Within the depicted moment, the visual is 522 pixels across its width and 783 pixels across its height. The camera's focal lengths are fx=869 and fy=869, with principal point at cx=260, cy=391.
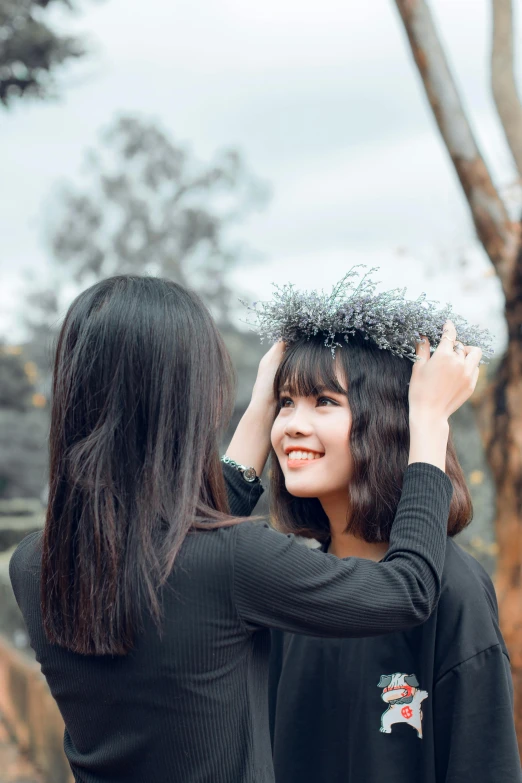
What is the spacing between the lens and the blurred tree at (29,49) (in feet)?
18.1

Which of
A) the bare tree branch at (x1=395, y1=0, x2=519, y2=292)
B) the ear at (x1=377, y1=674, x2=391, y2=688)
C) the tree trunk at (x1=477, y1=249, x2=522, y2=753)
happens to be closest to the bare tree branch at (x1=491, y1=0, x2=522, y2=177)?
the bare tree branch at (x1=395, y1=0, x2=519, y2=292)

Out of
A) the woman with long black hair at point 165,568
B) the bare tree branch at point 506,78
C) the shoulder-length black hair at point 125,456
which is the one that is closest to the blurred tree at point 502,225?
the bare tree branch at point 506,78

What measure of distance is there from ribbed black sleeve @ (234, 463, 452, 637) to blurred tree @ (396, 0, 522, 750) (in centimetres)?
225

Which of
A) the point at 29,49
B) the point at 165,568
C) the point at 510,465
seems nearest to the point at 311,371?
the point at 165,568

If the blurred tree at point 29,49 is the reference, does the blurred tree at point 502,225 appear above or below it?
below

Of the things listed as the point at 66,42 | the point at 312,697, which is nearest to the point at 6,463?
the point at 66,42

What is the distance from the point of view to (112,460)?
1.59 metres

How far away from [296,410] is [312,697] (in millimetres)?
679

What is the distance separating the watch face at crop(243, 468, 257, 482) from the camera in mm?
2076

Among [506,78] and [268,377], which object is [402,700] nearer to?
[268,377]

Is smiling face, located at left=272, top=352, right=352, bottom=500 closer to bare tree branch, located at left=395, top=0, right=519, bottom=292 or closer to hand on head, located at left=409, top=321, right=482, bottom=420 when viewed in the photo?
hand on head, located at left=409, top=321, right=482, bottom=420

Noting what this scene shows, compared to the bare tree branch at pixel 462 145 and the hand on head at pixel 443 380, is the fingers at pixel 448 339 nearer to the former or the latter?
the hand on head at pixel 443 380

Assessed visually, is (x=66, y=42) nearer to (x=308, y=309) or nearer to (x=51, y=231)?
(x=308, y=309)

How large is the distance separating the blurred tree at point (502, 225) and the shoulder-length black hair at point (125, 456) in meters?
2.36
